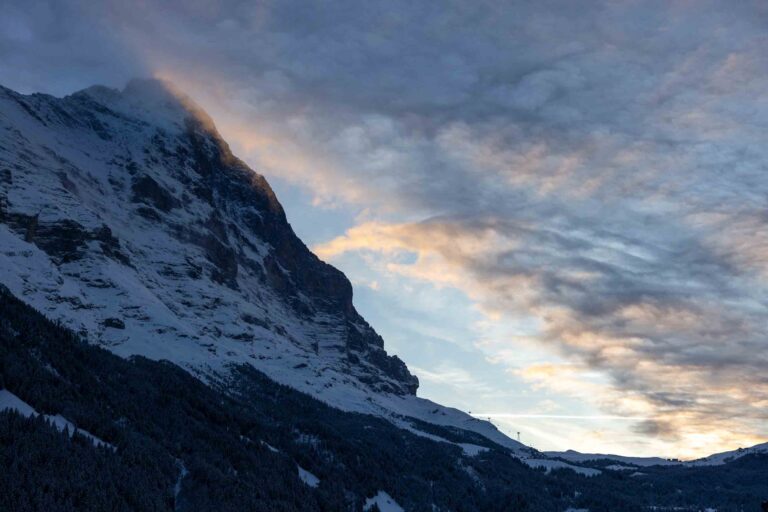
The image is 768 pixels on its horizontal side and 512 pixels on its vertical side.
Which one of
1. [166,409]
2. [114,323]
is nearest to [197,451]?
[166,409]

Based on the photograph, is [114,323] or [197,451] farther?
[114,323]

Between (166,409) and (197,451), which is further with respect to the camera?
(166,409)

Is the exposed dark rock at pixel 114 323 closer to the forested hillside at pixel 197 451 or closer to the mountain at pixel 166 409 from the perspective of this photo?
the mountain at pixel 166 409

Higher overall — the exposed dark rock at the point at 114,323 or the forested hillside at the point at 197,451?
the exposed dark rock at the point at 114,323

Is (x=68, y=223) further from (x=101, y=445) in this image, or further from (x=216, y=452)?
(x=101, y=445)

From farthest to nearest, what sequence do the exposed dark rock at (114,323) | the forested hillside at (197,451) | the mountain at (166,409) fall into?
1. the exposed dark rock at (114,323)
2. the mountain at (166,409)
3. the forested hillside at (197,451)

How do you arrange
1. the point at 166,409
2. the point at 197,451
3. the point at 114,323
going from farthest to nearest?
the point at 114,323 < the point at 166,409 < the point at 197,451

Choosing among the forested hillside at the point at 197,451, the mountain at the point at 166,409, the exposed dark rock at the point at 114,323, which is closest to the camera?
the forested hillside at the point at 197,451

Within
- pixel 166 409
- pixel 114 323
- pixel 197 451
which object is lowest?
pixel 197 451

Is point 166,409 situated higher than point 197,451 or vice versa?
point 166,409

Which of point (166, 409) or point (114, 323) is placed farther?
point (114, 323)

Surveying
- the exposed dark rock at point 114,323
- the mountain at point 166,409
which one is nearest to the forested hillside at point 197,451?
the mountain at point 166,409

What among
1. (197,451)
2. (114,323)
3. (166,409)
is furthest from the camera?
(114,323)

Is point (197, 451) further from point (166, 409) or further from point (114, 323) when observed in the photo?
point (114, 323)
